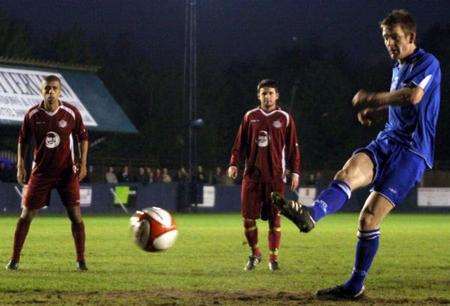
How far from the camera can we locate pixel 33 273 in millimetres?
11234

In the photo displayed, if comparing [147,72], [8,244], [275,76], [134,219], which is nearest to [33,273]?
[134,219]

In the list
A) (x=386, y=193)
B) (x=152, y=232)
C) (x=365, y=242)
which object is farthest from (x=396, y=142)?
(x=152, y=232)

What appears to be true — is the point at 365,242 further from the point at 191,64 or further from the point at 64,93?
the point at 64,93

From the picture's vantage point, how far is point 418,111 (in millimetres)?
8320

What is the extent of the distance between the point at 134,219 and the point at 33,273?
222cm

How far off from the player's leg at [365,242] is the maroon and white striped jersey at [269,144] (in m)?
3.88

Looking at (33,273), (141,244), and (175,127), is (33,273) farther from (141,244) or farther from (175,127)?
(175,127)

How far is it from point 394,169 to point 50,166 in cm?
493

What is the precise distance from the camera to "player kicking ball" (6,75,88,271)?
11.7 meters

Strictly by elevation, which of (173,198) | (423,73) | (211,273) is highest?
(423,73)

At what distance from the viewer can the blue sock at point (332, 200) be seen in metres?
8.02

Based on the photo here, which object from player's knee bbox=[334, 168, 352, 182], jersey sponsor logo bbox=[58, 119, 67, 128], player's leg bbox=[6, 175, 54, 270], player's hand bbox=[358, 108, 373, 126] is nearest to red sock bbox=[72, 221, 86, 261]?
player's leg bbox=[6, 175, 54, 270]

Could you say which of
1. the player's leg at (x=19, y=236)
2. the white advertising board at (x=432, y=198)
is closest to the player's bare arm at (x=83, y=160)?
the player's leg at (x=19, y=236)

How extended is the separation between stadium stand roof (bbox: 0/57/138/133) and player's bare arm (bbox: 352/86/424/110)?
98.6 feet
